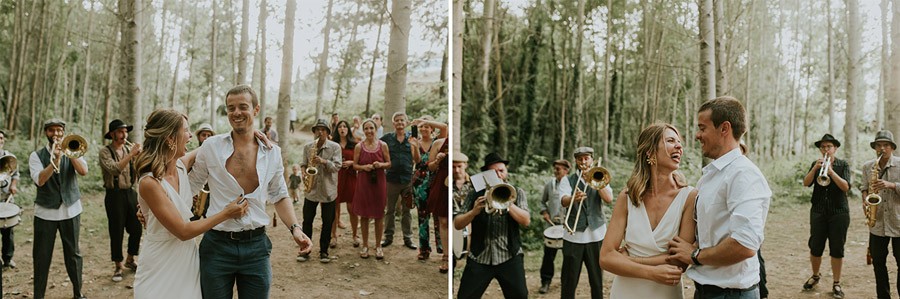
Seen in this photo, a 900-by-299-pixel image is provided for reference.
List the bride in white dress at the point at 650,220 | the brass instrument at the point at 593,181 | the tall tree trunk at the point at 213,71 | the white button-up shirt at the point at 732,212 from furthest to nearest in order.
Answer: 1. the brass instrument at the point at 593,181
2. the tall tree trunk at the point at 213,71
3. the bride in white dress at the point at 650,220
4. the white button-up shirt at the point at 732,212

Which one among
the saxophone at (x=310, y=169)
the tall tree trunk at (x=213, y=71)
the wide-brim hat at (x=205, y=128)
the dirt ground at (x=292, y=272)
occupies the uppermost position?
the tall tree trunk at (x=213, y=71)

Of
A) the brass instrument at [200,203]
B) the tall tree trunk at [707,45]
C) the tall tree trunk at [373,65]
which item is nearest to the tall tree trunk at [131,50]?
the brass instrument at [200,203]

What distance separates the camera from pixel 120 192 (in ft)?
12.7

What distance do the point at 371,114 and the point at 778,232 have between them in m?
3.24

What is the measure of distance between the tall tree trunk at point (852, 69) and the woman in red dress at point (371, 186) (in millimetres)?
3550

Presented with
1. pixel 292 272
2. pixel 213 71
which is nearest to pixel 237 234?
pixel 292 272

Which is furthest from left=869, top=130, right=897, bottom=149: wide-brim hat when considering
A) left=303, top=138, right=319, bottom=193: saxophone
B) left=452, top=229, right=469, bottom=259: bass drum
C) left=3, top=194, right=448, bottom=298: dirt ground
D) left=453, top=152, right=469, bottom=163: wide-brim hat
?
left=303, top=138, right=319, bottom=193: saxophone

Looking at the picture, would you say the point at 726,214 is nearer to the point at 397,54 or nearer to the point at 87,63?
the point at 397,54

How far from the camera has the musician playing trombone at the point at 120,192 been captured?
3834mm

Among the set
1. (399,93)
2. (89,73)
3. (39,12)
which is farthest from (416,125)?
(39,12)

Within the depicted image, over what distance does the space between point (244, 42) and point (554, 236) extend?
112 inches

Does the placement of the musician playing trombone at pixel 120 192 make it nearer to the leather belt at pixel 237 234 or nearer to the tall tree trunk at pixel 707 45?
the leather belt at pixel 237 234

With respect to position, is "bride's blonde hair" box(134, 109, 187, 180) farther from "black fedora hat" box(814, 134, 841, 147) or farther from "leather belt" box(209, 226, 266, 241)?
"black fedora hat" box(814, 134, 841, 147)

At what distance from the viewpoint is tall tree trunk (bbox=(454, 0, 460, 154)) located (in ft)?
15.4
